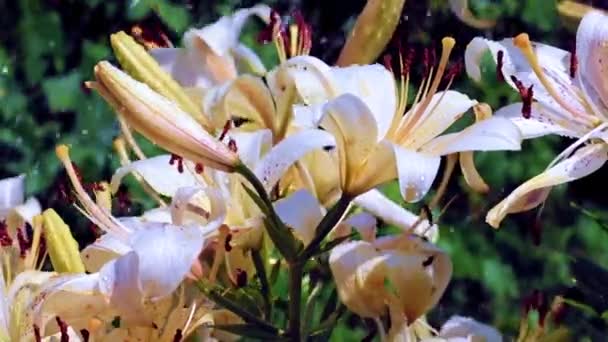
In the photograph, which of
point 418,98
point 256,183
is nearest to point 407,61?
point 418,98

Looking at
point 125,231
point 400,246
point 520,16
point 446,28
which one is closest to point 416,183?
point 400,246

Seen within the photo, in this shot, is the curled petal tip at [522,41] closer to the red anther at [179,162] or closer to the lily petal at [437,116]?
the lily petal at [437,116]

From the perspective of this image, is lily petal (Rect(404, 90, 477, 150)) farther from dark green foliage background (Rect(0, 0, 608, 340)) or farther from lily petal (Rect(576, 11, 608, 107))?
dark green foliage background (Rect(0, 0, 608, 340))

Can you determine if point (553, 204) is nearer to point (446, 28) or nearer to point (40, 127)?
point (446, 28)

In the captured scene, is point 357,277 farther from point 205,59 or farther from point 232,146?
point 205,59

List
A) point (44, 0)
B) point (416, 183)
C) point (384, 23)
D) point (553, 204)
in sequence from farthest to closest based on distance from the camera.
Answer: point (44, 0) < point (553, 204) < point (384, 23) < point (416, 183)

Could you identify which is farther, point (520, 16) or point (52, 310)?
point (520, 16)
